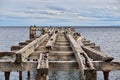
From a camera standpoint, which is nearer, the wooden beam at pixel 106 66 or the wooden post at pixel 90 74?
the wooden post at pixel 90 74

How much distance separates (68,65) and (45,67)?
1214 millimetres

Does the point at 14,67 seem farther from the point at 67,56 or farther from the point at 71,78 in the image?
the point at 71,78

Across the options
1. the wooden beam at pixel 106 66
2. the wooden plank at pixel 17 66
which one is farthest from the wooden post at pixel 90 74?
the wooden plank at pixel 17 66

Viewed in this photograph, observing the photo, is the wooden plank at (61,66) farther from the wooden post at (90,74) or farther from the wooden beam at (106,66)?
the wooden post at (90,74)

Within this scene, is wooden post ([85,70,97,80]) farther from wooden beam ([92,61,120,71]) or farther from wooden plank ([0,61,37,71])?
wooden plank ([0,61,37,71])

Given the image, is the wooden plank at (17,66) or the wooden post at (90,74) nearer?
the wooden post at (90,74)

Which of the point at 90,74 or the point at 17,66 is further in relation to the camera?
the point at 17,66

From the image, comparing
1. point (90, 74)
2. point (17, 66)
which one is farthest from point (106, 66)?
point (17, 66)

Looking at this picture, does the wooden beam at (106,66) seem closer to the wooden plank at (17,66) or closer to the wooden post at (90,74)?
the wooden post at (90,74)

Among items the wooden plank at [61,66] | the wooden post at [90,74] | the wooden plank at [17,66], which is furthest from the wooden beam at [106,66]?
the wooden plank at [17,66]

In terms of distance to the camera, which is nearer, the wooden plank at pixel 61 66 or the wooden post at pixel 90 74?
the wooden post at pixel 90 74

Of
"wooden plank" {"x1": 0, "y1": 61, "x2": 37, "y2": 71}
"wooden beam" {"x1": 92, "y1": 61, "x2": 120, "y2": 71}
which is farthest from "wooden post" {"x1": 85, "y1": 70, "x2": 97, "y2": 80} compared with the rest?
"wooden plank" {"x1": 0, "y1": 61, "x2": 37, "y2": 71}

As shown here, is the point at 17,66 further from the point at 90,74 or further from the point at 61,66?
the point at 90,74

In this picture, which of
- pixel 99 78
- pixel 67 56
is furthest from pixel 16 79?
pixel 67 56
